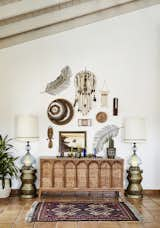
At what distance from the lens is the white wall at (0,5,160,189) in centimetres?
770

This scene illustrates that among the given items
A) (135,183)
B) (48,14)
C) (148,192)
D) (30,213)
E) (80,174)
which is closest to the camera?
(30,213)

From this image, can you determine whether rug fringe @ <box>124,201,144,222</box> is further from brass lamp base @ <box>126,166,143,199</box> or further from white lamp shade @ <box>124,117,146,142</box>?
white lamp shade @ <box>124,117,146,142</box>

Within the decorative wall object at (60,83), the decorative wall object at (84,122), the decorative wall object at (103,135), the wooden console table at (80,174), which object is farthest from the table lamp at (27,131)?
the decorative wall object at (103,135)

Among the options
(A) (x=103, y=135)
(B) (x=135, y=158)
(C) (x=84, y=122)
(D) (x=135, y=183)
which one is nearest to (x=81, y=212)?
(D) (x=135, y=183)

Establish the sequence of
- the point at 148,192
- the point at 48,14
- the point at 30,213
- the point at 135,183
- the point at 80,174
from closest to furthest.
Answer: the point at 30,213 → the point at 48,14 → the point at 80,174 → the point at 135,183 → the point at 148,192

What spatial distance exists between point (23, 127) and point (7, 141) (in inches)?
28.0

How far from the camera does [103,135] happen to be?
7.70 metres

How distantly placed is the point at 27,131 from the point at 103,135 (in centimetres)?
159

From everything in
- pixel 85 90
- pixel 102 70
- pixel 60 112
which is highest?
pixel 102 70

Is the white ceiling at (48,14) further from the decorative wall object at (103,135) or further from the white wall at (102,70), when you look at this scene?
the decorative wall object at (103,135)

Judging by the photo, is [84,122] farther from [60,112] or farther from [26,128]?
[26,128]

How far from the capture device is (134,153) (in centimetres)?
743

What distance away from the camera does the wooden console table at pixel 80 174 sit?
7.09 m

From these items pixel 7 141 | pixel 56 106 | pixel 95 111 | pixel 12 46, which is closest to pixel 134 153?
pixel 95 111
